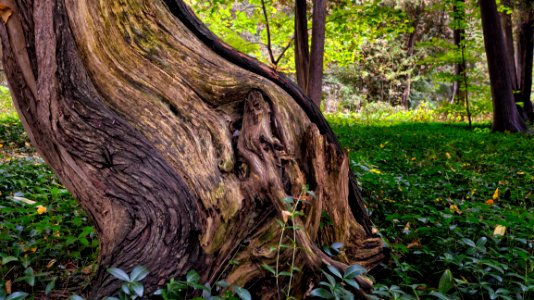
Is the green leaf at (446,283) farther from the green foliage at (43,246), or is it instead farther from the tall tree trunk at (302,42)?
the tall tree trunk at (302,42)

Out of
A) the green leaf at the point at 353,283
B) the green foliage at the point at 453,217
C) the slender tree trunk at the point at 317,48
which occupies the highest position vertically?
the slender tree trunk at the point at 317,48

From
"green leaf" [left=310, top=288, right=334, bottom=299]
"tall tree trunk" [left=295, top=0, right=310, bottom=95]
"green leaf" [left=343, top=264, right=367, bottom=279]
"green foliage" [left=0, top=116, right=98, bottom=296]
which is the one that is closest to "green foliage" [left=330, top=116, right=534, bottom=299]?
"green leaf" [left=343, top=264, right=367, bottom=279]

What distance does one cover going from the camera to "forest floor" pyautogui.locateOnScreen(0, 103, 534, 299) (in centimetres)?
217

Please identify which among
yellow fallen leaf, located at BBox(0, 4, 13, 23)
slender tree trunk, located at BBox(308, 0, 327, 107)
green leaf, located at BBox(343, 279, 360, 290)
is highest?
slender tree trunk, located at BBox(308, 0, 327, 107)

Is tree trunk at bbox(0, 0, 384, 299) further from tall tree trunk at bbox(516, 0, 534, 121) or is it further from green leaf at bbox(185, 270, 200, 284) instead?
tall tree trunk at bbox(516, 0, 534, 121)

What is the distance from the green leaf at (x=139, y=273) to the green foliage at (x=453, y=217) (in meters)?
1.04

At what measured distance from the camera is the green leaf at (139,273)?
169 cm

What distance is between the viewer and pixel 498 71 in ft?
36.4

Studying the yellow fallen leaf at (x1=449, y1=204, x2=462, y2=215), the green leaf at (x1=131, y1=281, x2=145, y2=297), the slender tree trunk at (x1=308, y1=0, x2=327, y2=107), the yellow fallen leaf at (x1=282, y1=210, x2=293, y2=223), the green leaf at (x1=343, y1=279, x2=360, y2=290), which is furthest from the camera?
the slender tree trunk at (x1=308, y1=0, x2=327, y2=107)

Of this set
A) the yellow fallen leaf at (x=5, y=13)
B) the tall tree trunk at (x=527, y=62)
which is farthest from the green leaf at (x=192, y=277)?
the tall tree trunk at (x=527, y=62)

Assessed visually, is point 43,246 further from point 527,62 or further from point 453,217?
point 527,62

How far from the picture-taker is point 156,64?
244 cm

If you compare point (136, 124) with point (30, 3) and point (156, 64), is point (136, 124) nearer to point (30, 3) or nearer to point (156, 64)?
point (156, 64)

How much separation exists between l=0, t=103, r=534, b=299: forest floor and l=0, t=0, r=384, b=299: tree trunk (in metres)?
0.38
